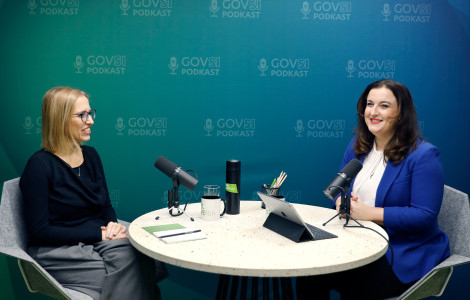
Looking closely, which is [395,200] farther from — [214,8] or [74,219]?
[214,8]

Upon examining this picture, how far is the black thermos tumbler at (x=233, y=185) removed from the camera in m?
2.08

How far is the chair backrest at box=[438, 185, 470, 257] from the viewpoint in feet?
6.72

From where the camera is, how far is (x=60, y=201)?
2059 millimetres

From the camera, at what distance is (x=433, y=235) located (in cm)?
206

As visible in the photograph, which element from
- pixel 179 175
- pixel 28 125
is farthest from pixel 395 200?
pixel 28 125

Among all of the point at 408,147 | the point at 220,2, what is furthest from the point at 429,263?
the point at 220,2

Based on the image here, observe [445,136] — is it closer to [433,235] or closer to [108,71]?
[433,235]

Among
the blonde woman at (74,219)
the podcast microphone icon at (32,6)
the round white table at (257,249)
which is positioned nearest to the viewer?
the round white table at (257,249)

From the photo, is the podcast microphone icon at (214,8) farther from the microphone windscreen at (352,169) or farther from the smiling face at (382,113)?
the microphone windscreen at (352,169)

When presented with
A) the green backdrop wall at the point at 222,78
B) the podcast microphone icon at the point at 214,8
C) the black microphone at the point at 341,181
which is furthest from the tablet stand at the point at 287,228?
the podcast microphone icon at the point at 214,8

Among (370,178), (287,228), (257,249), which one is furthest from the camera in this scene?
(370,178)

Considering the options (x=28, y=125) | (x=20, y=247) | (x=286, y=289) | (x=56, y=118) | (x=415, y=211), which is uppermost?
(x=56, y=118)

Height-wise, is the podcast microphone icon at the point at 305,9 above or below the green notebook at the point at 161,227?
above

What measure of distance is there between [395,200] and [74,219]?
1642mm
